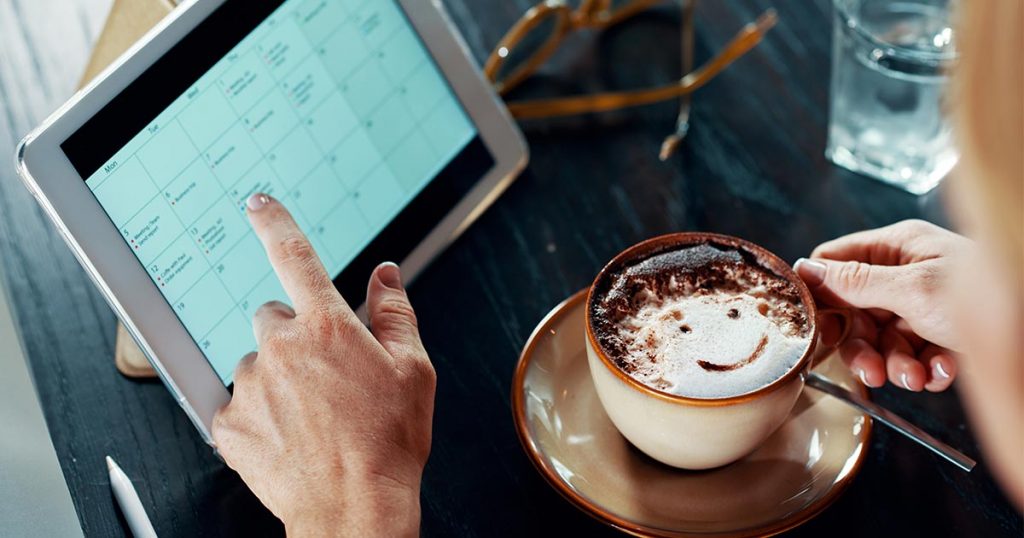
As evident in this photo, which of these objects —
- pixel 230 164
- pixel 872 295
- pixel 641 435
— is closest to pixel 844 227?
pixel 872 295

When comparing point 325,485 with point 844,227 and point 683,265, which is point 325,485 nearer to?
point 683,265

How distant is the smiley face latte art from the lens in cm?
72

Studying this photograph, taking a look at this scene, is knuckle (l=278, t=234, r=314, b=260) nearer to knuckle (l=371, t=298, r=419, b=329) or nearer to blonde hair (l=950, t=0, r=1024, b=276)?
knuckle (l=371, t=298, r=419, b=329)

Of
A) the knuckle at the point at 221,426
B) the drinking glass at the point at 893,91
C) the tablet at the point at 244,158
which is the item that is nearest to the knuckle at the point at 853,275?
the drinking glass at the point at 893,91

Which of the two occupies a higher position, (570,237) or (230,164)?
(230,164)

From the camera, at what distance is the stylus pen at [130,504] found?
2.61ft

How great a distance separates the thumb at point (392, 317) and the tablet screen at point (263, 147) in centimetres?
9

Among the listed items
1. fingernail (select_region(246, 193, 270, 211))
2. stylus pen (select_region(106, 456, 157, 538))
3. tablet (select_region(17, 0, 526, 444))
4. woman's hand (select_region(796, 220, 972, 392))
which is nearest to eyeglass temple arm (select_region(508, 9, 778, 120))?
tablet (select_region(17, 0, 526, 444))

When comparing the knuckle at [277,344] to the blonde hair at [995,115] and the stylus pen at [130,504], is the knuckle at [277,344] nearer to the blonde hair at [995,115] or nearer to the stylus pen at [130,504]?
the stylus pen at [130,504]

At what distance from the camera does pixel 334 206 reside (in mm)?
901

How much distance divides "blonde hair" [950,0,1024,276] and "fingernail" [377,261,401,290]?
1.46 ft

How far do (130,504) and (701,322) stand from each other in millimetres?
450

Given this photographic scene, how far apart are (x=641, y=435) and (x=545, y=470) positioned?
0.24 feet

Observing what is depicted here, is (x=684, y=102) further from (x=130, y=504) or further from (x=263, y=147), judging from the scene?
(x=130, y=504)
